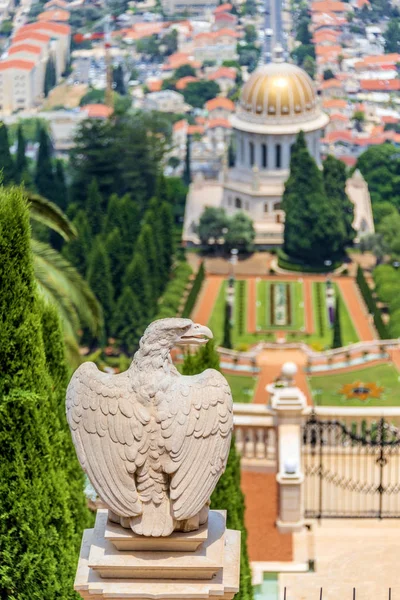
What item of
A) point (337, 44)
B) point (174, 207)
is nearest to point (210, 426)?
point (174, 207)

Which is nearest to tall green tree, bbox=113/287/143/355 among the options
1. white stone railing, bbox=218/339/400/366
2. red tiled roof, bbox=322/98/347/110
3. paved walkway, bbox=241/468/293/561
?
white stone railing, bbox=218/339/400/366

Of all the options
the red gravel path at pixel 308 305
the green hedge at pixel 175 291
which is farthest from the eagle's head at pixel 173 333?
the red gravel path at pixel 308 305

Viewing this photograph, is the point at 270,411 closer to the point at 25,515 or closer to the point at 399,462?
the point at 399,462

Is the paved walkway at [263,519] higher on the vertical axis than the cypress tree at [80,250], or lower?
Answer: higher

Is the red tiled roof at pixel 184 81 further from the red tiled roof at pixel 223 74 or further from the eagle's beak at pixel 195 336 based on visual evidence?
the eagle's beak at pixel 195 336

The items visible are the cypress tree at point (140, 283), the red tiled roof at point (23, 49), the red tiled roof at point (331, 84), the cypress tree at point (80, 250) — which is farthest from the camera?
the red tiled roof at point (23, 49)

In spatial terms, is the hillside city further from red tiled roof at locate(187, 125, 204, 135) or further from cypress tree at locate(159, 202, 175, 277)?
red tiled roof at locate(187, 125, 204, 135)

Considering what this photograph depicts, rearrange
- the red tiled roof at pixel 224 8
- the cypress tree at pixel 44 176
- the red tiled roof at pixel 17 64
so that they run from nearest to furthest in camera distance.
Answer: the cypress tree at pixel 44 176
the red tiled roof at pixel 17 64
the red tiled roof at pixel 224 8
